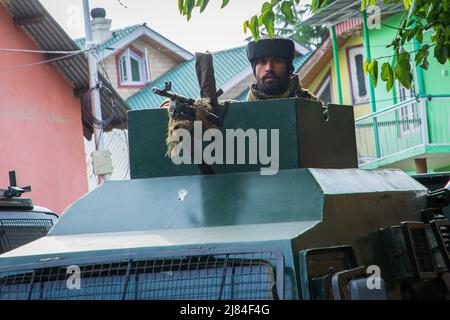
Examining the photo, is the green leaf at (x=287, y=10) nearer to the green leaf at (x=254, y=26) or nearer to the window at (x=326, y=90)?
the green leaf at (x=254, y=26)

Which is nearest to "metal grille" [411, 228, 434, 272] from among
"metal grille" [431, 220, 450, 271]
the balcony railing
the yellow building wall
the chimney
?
"metal grille" [431, 220, 450, 271]

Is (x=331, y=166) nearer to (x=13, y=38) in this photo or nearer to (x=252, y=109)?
(x=252, y=109)

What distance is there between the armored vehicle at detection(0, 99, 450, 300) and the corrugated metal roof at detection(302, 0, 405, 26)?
15752 millimetres

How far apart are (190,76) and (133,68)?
7.47ft

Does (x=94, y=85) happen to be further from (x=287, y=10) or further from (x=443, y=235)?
(x=443, y=235)

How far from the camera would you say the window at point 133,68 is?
3688cm

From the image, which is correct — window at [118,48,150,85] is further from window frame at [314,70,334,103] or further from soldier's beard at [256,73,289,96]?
soldier's beard at [256,73,289,96]

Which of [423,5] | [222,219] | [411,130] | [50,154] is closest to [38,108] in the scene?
[50,154]

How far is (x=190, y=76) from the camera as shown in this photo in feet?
120

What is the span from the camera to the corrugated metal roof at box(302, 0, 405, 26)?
2206 centimetres

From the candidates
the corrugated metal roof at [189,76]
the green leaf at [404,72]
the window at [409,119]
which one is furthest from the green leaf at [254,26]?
the corrugated metal roof at [189,76]

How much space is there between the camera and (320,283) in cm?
457

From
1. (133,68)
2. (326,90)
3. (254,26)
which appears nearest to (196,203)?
(254,26)

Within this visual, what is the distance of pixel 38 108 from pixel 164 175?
18.4 meters
